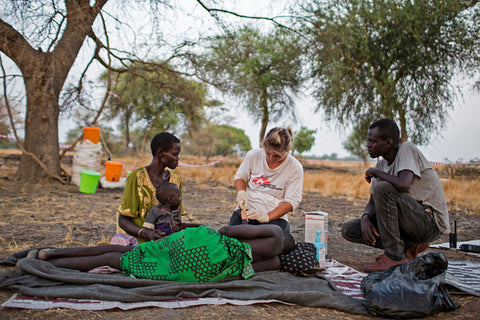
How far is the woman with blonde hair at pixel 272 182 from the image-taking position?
349 cm

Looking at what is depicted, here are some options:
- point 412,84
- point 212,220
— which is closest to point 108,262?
point 212,220

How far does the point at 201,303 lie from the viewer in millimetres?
2436

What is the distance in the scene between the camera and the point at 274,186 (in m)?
3.65

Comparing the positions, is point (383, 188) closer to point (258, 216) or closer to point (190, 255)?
point (258, 216)

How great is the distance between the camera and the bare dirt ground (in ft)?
7.62

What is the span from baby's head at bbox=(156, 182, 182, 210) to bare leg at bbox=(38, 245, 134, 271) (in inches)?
20.1

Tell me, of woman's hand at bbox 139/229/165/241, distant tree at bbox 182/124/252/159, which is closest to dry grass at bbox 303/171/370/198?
woman's hand at bbox 139/229/165/241

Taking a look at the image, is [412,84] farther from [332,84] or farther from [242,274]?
[242,274]

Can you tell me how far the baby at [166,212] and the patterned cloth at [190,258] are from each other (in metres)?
0.25

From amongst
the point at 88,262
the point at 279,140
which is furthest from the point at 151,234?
the point at 279,140

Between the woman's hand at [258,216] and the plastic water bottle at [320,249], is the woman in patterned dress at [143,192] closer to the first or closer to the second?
the woman's hand at [258,216]

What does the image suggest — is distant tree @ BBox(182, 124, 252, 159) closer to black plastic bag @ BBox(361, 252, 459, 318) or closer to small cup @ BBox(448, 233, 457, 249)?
small cup @ BBox(448, 233, 457, 249)

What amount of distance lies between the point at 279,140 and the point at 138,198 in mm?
1297

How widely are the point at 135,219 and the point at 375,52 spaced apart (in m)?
12.6
